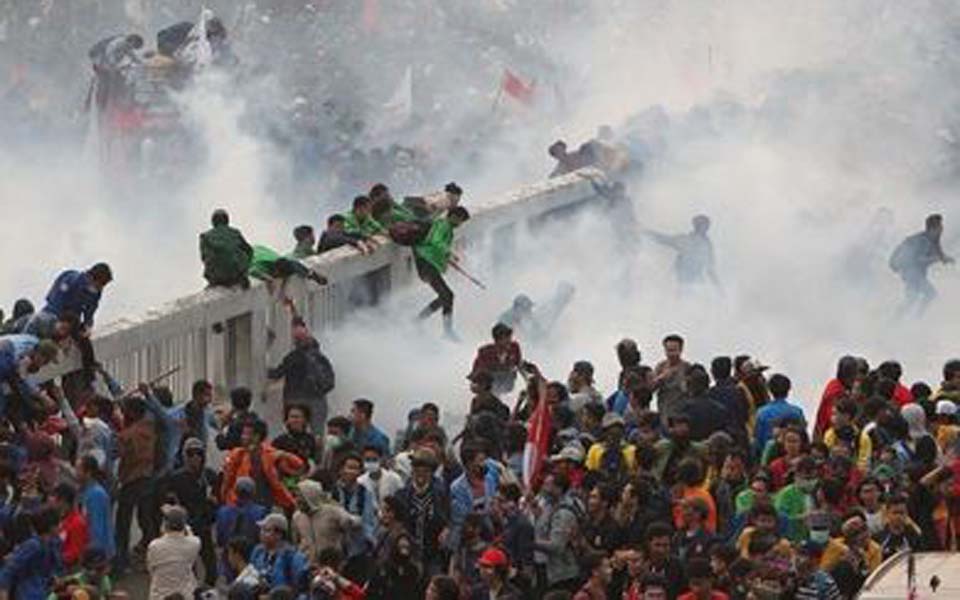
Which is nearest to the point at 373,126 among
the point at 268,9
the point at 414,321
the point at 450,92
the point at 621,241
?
the point at 450,92

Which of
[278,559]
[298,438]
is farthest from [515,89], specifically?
[278,559]

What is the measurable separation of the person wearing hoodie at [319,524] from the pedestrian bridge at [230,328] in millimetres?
3149

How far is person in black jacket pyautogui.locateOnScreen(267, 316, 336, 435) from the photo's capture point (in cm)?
3219

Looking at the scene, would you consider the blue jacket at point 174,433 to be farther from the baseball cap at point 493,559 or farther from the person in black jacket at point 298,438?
the baseball cap at point 493,559

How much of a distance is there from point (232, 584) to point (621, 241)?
1523 centimetres

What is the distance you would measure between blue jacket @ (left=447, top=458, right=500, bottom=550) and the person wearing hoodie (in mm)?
500

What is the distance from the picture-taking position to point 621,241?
4128 centimetres

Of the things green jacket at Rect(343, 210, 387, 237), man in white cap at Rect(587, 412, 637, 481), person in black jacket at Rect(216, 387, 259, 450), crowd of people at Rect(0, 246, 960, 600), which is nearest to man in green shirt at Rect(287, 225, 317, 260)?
green jacket at Rect(343, 210, 387, 237)

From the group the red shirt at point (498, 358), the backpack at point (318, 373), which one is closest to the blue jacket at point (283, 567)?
the backpack at point (318, 373)

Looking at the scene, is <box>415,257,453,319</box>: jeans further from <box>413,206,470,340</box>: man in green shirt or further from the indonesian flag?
the indonesian flag

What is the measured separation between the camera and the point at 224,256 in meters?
32.6

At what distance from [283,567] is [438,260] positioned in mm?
9834

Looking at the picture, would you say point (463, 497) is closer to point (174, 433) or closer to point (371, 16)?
point (174, 433)

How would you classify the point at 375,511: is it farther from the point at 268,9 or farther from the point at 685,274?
the point at 268,9
